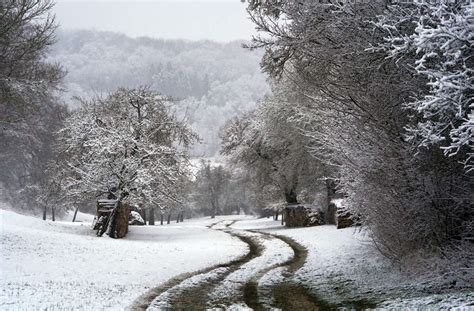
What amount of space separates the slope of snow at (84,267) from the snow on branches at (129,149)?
4.38 m

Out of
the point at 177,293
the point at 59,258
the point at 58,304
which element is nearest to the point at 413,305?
the point at 177,293

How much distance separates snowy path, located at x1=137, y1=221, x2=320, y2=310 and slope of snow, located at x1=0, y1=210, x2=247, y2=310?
2.47 feet

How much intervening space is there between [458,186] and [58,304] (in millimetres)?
9104

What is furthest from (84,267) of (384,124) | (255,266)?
(384,124)

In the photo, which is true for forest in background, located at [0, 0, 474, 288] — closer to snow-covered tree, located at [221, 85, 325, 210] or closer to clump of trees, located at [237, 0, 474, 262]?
clump of trees, located at [237, 0, 474, 262]

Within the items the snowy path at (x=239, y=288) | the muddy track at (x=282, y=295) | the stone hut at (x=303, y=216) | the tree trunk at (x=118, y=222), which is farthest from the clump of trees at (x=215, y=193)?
the muddy track at (x=282, y=295)

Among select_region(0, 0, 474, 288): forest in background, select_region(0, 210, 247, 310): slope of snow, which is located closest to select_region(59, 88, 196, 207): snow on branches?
select_region(0, 0, 474, 288): forest in background

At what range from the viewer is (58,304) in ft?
31.4

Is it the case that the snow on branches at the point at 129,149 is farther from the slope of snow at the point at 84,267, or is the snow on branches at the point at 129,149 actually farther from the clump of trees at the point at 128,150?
the slope of snow at the point at 84,267

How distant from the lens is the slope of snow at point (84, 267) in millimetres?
10156

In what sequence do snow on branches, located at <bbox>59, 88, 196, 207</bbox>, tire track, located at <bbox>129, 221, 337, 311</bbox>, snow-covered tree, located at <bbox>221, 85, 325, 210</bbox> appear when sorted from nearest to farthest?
1. tire track, located at <bbox>129, 221, 337, 311</bbox>
2. snow on branches, located at <bbox>59, 88, 196, 207</bbox>
3. snow-covered tree, located at <bbox>221, 85, 325, 210</bbox>

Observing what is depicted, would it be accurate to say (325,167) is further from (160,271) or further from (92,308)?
(92,308)

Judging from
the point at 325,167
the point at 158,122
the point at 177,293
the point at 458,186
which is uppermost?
the point at 158,122

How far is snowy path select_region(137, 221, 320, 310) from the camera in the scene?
10.5 metres
